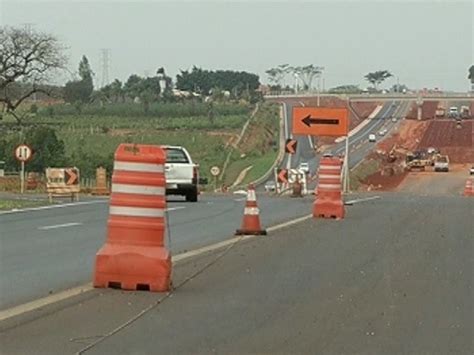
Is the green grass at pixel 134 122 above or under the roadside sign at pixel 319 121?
under

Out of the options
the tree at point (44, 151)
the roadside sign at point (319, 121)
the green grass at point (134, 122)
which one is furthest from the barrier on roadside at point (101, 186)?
the green grass at point (134, 122)

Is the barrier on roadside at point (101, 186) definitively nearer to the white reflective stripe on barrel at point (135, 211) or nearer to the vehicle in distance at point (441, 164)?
the white reflective stripe on barrel at point (135, 211)

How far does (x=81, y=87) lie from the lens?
4247 inches

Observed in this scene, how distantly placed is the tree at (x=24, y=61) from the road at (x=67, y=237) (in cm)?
3757

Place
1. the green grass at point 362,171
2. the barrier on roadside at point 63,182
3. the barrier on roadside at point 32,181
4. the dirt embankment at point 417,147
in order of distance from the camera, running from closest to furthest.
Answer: the barrier on roadside at point 63,182
the barrier on roadside at point 32,181
the green grass at point 362,171
the dirt embankment at point 417,147

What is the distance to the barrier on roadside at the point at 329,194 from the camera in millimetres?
24141

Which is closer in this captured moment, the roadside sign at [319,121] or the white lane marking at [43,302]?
the white lane marking at [43,302]

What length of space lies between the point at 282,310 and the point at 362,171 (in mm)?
77847

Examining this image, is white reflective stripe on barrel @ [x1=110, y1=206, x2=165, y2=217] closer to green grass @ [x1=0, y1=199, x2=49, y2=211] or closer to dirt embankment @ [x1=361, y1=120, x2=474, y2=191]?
green grass @ [x1=0, y1=199, x2=49, y2=211]

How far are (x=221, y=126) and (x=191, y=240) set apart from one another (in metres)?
89.2

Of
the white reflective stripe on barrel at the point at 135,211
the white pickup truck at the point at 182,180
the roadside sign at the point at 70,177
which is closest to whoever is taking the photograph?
the white reflective stripe on barrel at the point at 135,211

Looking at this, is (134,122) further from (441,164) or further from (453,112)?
(453,112)

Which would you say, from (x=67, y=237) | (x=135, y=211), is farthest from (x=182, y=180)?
(x=135, y=211)

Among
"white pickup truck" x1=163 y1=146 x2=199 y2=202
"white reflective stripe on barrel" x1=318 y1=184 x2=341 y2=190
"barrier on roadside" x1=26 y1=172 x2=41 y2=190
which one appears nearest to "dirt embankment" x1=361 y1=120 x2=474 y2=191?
"barrier on roadside" x1=26 y1=172 x2=41 y2=190
